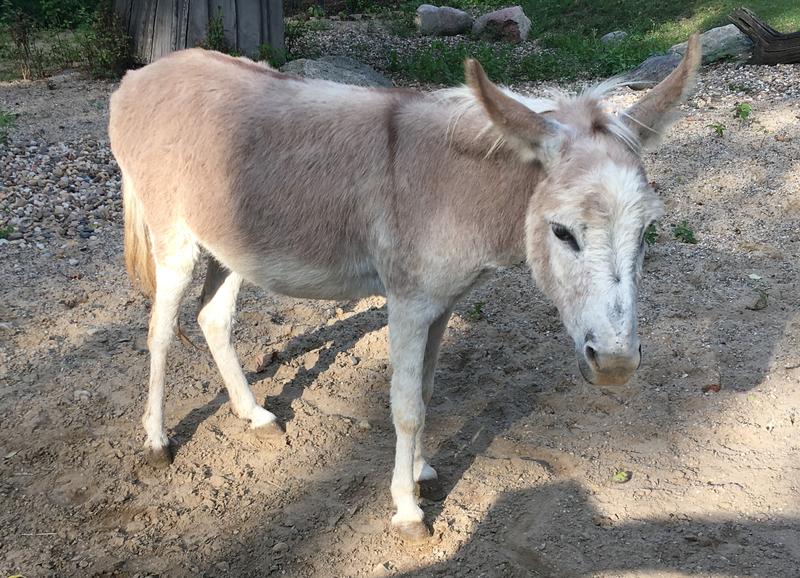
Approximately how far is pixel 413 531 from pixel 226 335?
4.86ft

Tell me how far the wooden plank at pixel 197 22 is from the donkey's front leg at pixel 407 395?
7.91 metres

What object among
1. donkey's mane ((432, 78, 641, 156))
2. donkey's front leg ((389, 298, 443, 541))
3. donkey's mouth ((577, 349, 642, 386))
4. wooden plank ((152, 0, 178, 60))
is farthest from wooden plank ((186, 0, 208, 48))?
donkey's mouth ((577, 349, 642, 386))

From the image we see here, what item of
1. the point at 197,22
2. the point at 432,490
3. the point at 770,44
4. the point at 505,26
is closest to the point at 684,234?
the point at 432,490

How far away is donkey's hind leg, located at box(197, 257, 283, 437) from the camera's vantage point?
392 cm

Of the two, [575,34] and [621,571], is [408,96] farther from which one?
[575,34]

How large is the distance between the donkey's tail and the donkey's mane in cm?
171

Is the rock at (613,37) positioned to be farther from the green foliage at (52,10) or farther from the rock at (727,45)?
the green foliage at (52,10)

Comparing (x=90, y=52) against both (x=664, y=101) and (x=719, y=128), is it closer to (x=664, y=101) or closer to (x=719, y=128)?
(x=719, y=128)

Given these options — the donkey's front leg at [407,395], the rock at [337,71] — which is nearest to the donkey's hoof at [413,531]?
the donkey's front leg at [407,395]

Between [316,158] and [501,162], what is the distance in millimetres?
804

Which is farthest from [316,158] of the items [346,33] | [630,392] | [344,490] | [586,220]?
[346,33]

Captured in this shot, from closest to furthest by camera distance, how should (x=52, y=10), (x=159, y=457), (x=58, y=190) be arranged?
(x=159, y=457), (x=58, y=190), (x=52, y=10)

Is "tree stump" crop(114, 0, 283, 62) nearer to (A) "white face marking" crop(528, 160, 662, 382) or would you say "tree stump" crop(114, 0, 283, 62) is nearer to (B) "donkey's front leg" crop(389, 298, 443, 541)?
(B) "donkey's front leg" crop(389, 298, 443, 541)

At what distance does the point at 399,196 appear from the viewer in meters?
2.93
